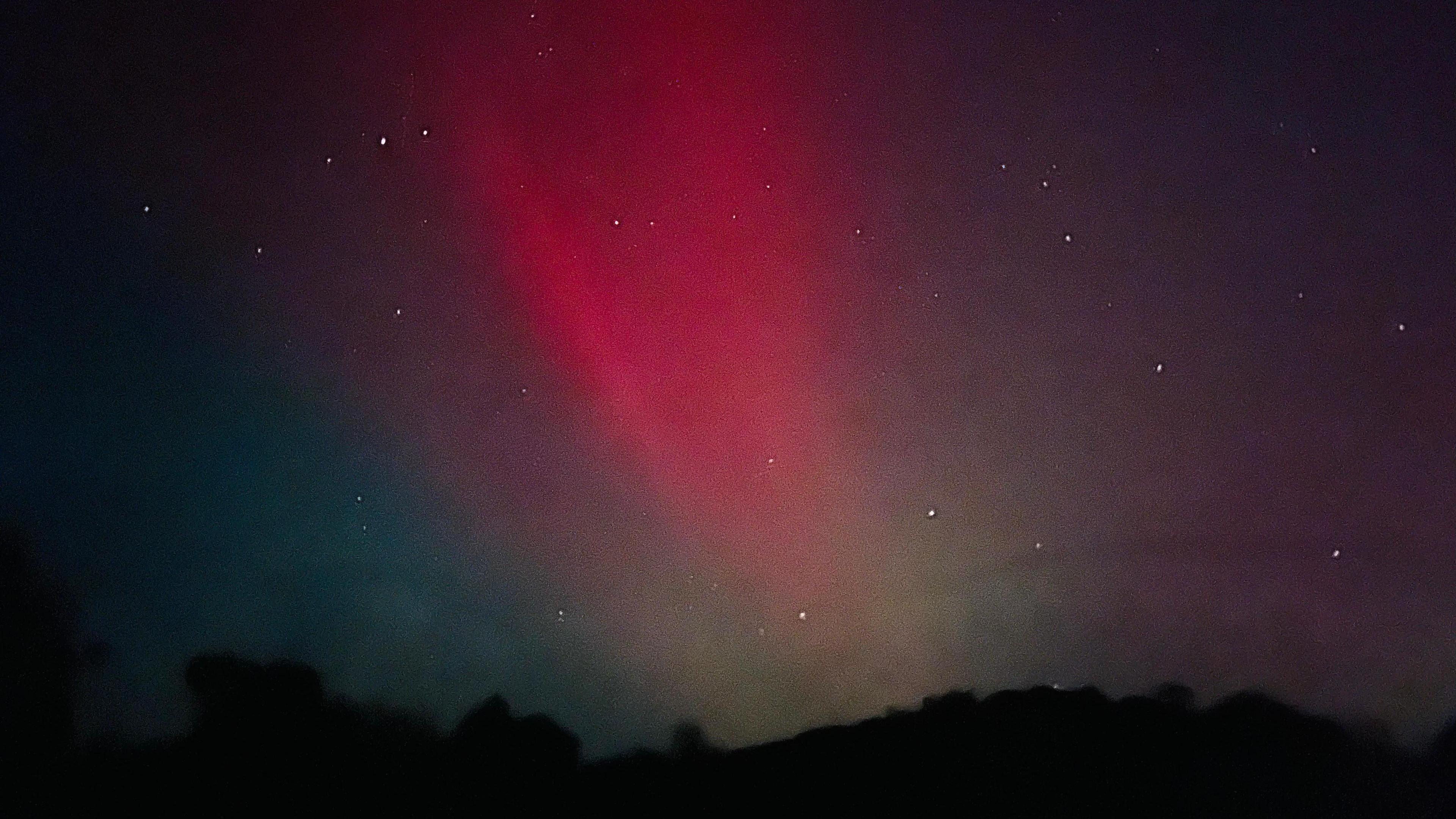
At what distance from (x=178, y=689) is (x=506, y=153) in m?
0.65

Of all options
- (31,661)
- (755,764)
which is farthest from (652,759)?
(31,661)

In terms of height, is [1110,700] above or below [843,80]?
below

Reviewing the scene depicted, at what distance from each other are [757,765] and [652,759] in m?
0.11

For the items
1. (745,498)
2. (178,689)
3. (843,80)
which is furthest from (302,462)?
(843,80)

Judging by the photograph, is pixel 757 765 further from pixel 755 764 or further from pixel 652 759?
pixel 652 759

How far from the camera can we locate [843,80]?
124 centimetres

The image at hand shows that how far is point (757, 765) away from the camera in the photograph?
116 centimetres

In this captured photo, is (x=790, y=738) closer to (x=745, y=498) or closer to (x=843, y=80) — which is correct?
(x=745, y=498)

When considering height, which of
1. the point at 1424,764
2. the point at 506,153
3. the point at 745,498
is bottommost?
the point at 1424,764

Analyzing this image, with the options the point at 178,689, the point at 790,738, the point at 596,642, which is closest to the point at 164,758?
the point at 178,689

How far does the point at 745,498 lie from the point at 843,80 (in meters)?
0.47

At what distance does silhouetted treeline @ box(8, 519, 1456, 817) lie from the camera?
44.9 inches

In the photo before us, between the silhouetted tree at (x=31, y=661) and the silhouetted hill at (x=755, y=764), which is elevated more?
the silhouetted tree at (x=31, y=661)

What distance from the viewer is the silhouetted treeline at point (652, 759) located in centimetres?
114
